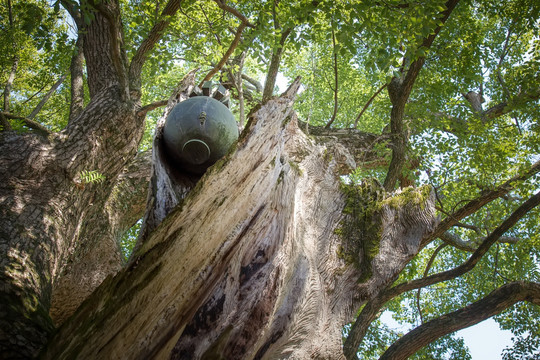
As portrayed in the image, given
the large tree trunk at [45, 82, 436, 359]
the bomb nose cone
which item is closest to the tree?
the large tree trunk at [45, 82, 436, 359]

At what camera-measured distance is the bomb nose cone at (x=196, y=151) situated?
9.46ft

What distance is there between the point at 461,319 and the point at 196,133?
13.8ft

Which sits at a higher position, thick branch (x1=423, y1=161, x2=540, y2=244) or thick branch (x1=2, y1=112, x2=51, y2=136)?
thick branch (x1=423, y1=161, x2=540, y2=244)

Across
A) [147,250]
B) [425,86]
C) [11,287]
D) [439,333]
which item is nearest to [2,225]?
[11,287]

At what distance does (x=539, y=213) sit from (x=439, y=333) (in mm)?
3852

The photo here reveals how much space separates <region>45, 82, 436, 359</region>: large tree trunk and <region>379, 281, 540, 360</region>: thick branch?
2.72 m

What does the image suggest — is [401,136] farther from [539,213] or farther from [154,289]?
[154,289]

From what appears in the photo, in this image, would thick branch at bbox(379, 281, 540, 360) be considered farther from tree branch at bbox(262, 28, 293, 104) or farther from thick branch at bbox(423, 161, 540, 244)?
tree branch at bbox(262, 28, 293, 104)

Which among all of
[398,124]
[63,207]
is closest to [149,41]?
[63,207]

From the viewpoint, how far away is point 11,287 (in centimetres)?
256

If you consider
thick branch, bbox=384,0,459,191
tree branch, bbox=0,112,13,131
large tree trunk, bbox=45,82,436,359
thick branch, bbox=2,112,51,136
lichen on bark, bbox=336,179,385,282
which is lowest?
large tree trunk, bbox=45,82,436,359

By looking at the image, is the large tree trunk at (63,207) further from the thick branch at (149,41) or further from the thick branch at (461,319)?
the thick branch at (461,319)

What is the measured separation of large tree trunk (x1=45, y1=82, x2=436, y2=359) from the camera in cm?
175

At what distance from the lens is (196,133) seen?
288 cm
